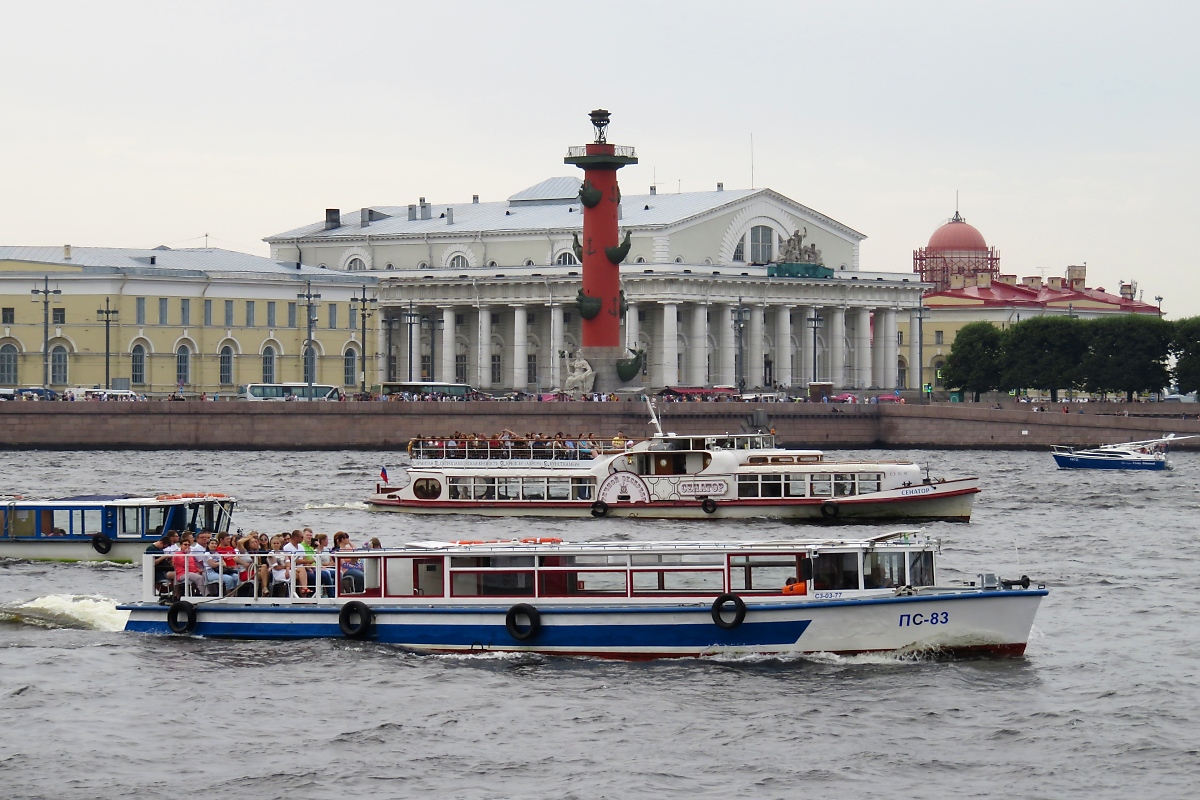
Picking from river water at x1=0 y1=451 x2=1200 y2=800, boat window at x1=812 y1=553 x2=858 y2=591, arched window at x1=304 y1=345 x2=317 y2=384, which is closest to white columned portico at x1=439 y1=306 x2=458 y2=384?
arched window at x1=304 y1=345 x2=317 y2=384

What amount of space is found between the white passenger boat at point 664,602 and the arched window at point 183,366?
6107cm

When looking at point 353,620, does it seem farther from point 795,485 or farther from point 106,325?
point 106,325

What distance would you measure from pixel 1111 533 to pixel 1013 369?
155ft

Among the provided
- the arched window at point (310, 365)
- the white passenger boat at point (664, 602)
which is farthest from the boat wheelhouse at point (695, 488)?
the arched window at point (310, 365)

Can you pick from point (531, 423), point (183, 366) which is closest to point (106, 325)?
point (183, 366)

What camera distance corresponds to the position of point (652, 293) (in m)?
89.5

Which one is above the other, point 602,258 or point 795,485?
point 602,258

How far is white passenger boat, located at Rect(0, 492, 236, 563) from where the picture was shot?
32375 millimetres

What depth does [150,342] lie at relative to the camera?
82438 millimetres

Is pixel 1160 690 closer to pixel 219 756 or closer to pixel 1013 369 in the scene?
pixel 219 756

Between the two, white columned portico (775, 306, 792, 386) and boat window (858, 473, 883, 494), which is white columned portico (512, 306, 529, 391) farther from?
boat window (858, 473, 883, 494)

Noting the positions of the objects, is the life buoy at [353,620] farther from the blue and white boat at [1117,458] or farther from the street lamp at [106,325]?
the street lamp at [106,325]

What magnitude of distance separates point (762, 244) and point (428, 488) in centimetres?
5495

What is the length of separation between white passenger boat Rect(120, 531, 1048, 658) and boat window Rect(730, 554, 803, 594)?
15 millimetres
